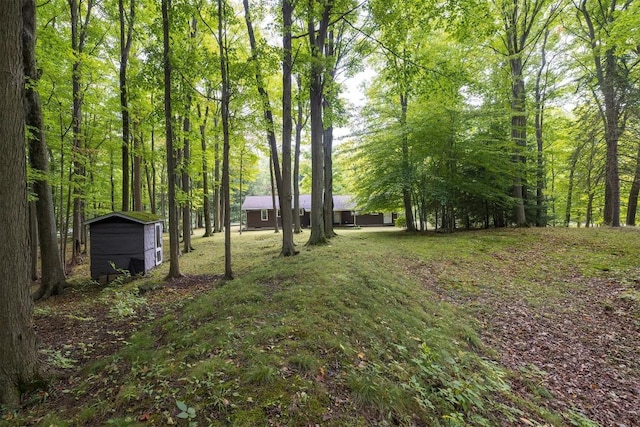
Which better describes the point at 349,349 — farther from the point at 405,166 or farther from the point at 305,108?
the point at 305,108

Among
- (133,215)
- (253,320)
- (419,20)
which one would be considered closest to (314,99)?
(419,20)

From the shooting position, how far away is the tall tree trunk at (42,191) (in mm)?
5809

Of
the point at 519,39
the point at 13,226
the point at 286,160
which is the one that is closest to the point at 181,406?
the point at 13,226

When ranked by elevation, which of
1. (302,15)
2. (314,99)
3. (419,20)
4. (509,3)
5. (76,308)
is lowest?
(76,308)

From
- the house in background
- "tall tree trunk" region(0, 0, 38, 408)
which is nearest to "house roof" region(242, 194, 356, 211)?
the house in background

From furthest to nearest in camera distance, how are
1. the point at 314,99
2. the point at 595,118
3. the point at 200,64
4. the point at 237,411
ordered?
the point at 595,118
the point at 314,99
the point at 200,64
the point at 237,411

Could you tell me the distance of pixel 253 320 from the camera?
405 centimetres

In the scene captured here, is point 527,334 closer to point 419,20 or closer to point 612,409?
point 612,409

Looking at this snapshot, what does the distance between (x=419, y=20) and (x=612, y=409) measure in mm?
8915

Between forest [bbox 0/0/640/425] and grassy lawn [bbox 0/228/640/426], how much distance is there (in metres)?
0.22

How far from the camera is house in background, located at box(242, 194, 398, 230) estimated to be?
2801cm

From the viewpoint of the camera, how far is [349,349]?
132 inches

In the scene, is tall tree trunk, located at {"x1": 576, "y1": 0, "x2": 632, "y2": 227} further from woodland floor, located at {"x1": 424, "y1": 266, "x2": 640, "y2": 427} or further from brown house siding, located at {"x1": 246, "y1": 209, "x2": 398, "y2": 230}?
brown house siding, located at {"x1": 246, "y1": 209, "x2": 398, "y2": 230}

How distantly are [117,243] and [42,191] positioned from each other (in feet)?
7.28
